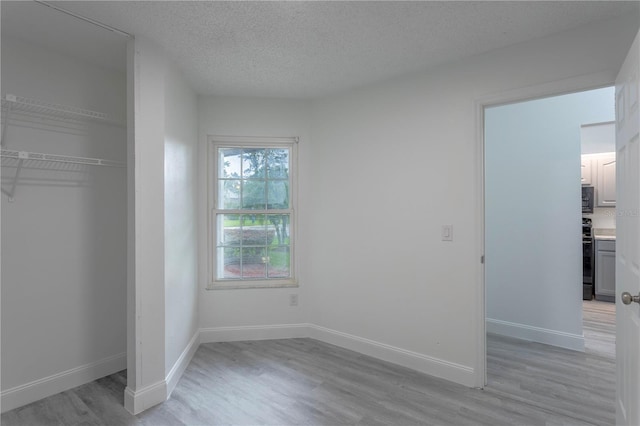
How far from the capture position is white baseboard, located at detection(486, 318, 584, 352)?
3148 millimetres

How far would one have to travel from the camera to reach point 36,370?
7.53 feet

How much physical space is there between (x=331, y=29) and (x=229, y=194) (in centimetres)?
197

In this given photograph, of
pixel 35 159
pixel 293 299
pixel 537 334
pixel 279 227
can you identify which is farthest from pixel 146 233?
pixel 537 334

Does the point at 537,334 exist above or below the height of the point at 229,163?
below

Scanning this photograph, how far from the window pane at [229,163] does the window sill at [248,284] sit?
1.13 m

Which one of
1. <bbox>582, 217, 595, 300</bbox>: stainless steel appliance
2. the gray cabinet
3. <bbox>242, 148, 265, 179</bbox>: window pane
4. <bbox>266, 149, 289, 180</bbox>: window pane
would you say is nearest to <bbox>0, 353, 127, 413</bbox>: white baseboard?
<bbox>242, 148, 265, 179</bbox>: window pane

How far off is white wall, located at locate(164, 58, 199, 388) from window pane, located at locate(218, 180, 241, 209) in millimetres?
280

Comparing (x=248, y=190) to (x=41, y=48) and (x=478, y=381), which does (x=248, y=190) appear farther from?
(x=478, y=381)

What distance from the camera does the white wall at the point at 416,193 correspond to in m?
2.26

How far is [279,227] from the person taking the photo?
138 inches

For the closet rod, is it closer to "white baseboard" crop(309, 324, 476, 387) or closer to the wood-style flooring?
the wood-style flooring

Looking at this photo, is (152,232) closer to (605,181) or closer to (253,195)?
(253,195)

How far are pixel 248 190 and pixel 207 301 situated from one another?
1.23 metres

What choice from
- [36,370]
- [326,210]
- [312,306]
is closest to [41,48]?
[36,370]
